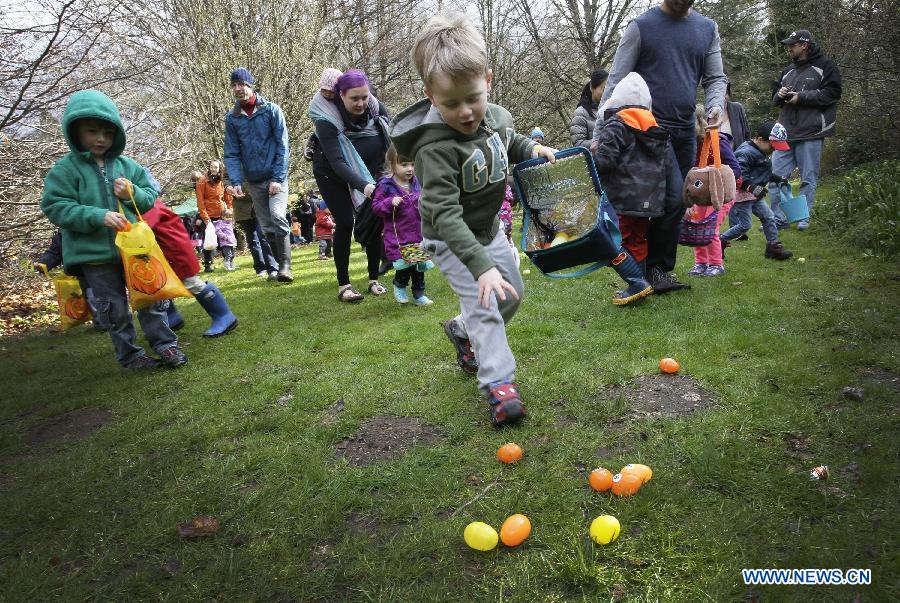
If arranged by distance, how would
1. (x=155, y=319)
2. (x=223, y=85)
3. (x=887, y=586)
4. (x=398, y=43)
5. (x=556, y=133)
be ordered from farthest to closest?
(x=398, y=43) → (x=556, y=133) → (x=223, y=85) → (x=155, y=319) → (x=887, y=586)

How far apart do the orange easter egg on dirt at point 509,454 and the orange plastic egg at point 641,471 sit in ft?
1.46

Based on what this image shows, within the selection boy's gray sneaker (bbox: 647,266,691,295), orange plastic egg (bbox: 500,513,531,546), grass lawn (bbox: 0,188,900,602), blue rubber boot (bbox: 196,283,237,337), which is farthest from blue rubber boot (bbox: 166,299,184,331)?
orange plastic egg (bbox: 500,513,531,546)

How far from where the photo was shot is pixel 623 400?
9.44 ft

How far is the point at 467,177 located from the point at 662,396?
57.6 inches

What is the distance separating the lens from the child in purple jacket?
5.36 meters

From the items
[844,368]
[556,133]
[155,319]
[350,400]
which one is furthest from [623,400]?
[556,133]

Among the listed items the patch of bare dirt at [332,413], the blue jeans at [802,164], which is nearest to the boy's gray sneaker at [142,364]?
the patch of bare dirt at [332,413]

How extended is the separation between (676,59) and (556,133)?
540 inches

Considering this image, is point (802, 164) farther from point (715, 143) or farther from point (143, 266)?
point (143, 266)

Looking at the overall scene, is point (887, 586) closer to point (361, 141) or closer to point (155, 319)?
point (155, 319)

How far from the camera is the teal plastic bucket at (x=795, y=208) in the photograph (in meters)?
6.99

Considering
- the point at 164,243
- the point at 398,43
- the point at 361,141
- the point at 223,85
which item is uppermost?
the point at 398,43

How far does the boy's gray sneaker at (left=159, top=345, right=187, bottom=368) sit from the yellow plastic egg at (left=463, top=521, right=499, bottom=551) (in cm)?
305

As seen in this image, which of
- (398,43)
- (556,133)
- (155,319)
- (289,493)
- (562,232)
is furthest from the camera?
(398,43)
